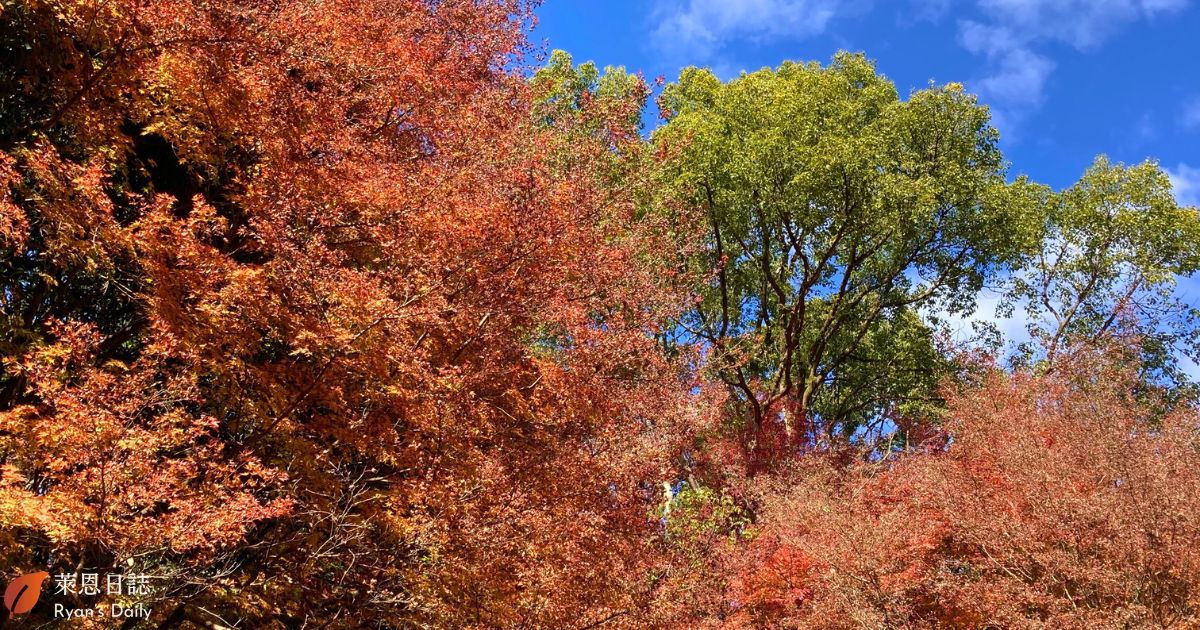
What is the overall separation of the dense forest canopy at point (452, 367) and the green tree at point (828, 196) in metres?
0.11

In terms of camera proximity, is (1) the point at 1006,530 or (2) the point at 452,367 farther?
(1) the point at 1006,530

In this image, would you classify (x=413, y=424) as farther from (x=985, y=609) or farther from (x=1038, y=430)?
(x=1038, y=430)

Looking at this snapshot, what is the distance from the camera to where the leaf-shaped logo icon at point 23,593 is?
6.43m

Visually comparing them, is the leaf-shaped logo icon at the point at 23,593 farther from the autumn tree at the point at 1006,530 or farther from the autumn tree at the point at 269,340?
the autumn tree at the point at 1006,530

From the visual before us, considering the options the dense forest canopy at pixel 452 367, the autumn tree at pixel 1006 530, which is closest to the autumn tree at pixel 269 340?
the dense forest canopy at pixel 452 367

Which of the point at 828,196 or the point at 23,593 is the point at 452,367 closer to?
the point at 23,593

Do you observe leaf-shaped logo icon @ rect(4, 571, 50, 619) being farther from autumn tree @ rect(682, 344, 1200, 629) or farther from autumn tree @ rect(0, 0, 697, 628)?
autumn tree @ rect(682, 344, 1200, 629)

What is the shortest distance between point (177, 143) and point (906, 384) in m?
19.2

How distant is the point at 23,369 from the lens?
265 inches

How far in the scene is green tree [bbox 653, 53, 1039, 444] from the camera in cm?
1789

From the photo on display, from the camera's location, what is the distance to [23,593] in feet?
21.2

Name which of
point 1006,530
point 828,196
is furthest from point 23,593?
point 828,196

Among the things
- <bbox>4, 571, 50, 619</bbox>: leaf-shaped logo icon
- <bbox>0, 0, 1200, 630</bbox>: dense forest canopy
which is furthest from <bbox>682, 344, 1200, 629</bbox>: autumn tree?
<bbox>4, 571, 50, 619</bbox>: leaf-shaped logo icon

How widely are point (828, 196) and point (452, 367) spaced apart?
11.9m
